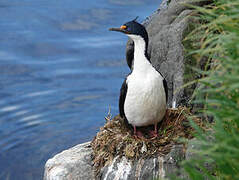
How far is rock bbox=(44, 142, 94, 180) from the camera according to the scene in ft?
19.9

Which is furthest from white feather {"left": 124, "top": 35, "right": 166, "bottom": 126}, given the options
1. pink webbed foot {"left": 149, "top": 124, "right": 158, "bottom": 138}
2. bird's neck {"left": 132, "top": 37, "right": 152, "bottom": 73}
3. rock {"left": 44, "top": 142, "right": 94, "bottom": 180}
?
rock {"left": 44, "top": 142, "right": 94, "bottom": 180}

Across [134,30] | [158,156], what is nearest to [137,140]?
[158,156]

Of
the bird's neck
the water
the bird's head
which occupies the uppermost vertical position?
the bird's head

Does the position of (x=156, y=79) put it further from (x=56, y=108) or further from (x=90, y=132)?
(x=56, y=108)

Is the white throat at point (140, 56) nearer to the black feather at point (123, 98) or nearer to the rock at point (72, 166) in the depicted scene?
the black feather at point (123, 98)

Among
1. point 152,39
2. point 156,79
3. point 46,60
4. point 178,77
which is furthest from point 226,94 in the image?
point 46,60

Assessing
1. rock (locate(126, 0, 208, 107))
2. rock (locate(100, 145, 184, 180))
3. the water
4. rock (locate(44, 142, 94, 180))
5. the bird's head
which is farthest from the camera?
the water

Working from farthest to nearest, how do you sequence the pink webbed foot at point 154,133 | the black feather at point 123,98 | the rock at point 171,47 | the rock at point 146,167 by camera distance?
the rock at point 171,47 → the pink webbed foot at point 154,133 → the black feather at point 123,98 → the rock at point 146,167

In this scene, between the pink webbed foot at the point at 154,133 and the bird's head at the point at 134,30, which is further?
the pink webbed foot at the point at 154,133

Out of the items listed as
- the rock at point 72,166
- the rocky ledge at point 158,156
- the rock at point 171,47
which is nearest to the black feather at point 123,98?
the rocky ledge at point 158,156

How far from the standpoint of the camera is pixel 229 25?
134 inches

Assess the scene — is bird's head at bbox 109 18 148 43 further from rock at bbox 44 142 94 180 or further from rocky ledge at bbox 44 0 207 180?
rock at bbox 44 142 94 180

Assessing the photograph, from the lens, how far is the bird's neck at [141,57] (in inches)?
219

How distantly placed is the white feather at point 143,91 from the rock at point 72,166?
886mm
